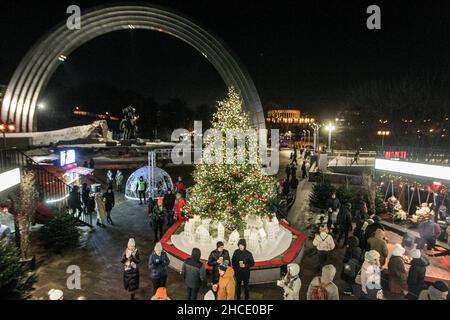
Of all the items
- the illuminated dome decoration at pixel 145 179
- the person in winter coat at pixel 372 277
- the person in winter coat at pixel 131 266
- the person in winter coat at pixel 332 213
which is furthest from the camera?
the illuminated dome decoration at pixel 145 179

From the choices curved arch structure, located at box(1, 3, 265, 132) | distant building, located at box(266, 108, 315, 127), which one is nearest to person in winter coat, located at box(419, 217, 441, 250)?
curved arch structure, located at box(1, 3, 265, 132)

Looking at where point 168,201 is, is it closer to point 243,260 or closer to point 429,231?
point 243,260

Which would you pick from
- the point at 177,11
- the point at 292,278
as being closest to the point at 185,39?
the point at 177,11

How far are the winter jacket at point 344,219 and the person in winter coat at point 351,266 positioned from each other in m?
3.02

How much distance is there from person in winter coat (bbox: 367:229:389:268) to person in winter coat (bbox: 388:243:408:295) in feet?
2.39

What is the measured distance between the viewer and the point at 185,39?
30.6 metres

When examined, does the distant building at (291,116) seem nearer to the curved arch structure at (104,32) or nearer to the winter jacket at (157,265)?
the curved arch structure at (104,32)

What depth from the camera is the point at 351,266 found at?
22.3ft

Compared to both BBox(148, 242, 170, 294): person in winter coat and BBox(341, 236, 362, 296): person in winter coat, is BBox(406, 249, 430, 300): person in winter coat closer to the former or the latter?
BBox(341, 236, 362, 296): person in winter coat

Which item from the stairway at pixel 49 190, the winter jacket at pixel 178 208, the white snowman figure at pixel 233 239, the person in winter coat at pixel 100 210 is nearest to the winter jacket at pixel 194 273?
the white snowman figure at pixel 233 239

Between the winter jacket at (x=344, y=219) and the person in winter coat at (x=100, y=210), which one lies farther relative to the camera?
the person in winter coat at (x=100, y=210)

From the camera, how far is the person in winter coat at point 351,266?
6828 mm

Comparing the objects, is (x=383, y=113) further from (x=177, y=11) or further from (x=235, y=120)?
(x=235, y=120)
